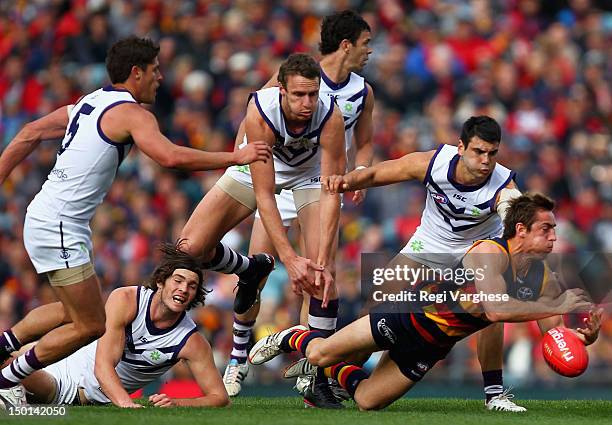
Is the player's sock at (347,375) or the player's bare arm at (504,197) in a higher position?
the player's bare arm at (504,197)

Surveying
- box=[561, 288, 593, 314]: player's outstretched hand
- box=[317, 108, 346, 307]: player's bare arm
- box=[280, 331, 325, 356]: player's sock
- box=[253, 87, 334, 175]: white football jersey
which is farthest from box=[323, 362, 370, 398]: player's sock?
box=[561, 288, 593, 314]: player's outstretched hand

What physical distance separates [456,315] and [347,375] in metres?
1.11

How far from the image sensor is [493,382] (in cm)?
954

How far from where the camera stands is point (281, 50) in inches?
700

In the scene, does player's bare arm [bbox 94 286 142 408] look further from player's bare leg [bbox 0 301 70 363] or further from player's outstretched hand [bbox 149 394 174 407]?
player's bare leg [bbox 0 301 70 363]

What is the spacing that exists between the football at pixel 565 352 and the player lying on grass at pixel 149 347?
225 cm

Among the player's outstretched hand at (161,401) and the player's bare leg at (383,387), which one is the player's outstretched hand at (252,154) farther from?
the player's bare leg at (383,387)

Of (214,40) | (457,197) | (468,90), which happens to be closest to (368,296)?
(457,197)

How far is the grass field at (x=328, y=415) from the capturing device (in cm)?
790

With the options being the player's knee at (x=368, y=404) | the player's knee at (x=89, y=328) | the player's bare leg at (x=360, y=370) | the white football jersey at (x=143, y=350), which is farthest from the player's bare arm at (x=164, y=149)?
the player's knee at (x=368, y=404)

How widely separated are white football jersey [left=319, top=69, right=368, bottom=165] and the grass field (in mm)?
2338

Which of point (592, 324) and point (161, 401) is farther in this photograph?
point (161, 401)

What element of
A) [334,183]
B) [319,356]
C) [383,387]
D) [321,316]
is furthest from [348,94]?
[383,387]

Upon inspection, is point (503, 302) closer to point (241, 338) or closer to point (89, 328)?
point (89, 328)
